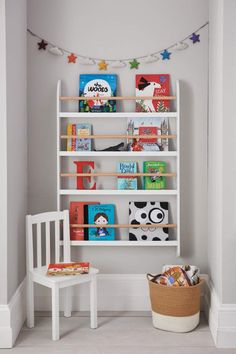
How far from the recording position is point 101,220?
395 centimetres

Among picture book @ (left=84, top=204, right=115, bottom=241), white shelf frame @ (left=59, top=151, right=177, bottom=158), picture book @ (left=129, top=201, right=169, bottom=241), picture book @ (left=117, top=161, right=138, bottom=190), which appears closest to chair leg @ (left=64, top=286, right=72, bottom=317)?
picture book @ (left=84, top=204, right=115, bottom=241)

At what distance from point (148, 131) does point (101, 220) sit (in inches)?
28.2

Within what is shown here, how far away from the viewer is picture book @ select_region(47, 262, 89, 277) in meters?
3.52

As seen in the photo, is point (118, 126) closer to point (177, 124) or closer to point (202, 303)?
point (177, 124)

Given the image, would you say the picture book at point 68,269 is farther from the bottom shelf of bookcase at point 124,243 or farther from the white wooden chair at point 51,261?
the bottom shelf of bookcase at point 124,243

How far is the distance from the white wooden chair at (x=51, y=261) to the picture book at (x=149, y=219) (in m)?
0.46

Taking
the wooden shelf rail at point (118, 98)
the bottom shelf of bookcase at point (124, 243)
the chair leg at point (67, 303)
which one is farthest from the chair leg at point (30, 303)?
the wooden shelf rail at point (118, 98)

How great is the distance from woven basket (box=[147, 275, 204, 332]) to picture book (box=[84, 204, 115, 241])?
0.55 m

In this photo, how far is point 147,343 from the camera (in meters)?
3.36
